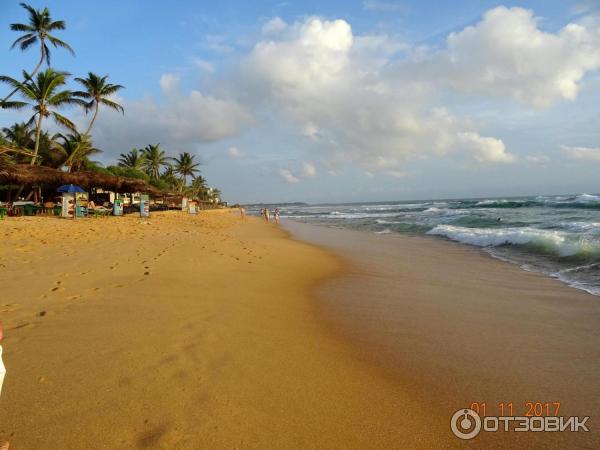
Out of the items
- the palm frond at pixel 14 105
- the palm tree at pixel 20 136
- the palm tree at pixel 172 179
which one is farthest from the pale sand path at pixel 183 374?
the palm tree at pixel 172 179

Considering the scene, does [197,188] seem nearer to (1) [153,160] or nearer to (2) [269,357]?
(1) [153,160]

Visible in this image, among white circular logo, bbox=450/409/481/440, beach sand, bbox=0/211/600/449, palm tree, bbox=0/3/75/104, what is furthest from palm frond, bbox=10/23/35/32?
white circular logo, bbox=450/409/481/440

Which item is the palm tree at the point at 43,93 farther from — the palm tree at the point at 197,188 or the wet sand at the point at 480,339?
the palm tree at the point at 197,188

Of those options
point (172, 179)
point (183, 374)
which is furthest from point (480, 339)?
point (172, 179)

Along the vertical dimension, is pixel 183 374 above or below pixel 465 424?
above

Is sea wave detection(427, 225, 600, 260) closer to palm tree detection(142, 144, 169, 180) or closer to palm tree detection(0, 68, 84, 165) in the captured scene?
palm tree detection(0, 68, 84, 165)

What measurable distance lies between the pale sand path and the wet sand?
12.4 inches

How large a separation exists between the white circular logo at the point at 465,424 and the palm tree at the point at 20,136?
35665 mm

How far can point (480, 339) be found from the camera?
3592 millimetres

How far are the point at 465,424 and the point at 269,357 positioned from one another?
62.7 inches

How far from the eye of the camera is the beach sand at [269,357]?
2.08 meters

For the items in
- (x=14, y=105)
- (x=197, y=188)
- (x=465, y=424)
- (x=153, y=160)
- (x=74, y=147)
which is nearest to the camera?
(x=465, y=424)

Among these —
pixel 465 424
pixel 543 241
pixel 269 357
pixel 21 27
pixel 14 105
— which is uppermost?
pixel 21 27

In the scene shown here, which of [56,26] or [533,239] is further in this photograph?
[56,26]
